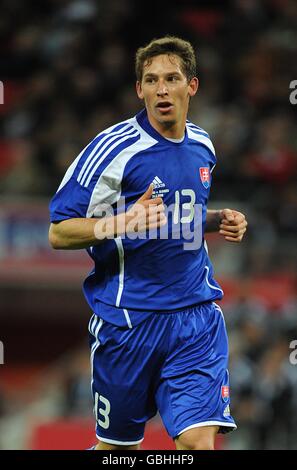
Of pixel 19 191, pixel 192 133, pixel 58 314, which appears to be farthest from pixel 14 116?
pixel 192 133

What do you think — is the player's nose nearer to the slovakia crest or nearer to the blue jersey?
the blue jersey

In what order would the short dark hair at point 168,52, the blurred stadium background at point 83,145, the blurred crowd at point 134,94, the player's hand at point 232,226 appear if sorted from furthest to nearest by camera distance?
the blurred crowd at point 134,94, the blurred stadium background at point 83,145, the player's hand at point 232,226, the short dark hair at point 168,52

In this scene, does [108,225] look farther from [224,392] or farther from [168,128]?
[224,392]

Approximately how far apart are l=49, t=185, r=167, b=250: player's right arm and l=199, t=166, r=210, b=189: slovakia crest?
0.40 m

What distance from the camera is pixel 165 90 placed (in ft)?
19.1

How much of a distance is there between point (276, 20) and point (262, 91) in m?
1.26

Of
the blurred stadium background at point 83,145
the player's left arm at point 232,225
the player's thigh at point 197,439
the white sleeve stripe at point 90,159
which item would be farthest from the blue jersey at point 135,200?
the blurred stadium background at point 83,145

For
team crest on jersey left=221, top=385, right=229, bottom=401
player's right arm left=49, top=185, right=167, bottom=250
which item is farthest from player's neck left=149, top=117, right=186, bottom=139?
team crest on jersey left=221, top=385, right=229, bottom=401

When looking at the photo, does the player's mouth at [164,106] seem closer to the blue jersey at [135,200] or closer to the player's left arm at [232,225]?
the blue jersey at [135,200]

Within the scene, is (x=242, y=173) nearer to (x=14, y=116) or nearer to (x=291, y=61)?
(x=291, y=61)

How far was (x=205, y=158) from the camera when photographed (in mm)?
6168

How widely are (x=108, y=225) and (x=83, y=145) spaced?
833 centimetres

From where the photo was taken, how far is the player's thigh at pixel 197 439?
5.70 m

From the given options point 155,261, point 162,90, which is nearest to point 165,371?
point 155,261
